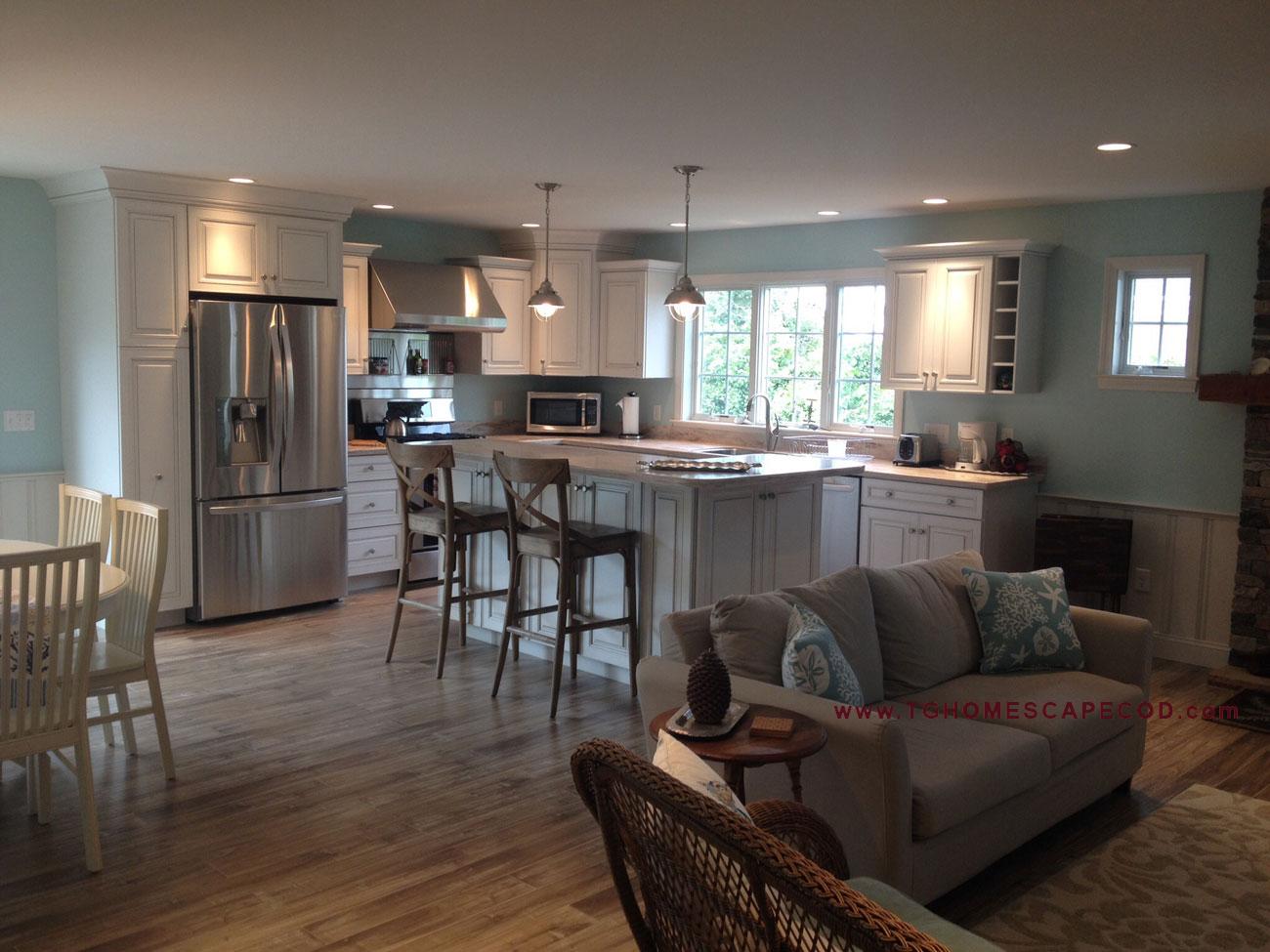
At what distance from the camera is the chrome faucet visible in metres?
7.30

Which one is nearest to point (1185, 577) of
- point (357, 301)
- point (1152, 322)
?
point (1152, 322)

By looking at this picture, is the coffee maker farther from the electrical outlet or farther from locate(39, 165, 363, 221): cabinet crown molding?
the electrical outlet

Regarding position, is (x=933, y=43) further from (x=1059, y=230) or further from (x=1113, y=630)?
(x=1059, y=230)

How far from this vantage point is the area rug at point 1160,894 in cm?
296

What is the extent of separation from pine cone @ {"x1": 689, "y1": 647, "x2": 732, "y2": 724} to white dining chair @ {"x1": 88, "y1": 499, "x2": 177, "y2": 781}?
1890 mm

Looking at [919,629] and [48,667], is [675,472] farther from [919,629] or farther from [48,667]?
[48,667]

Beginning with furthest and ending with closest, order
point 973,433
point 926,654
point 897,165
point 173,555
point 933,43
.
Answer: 1. point 973,433
2. point 173,555
3. point 897,165
4. point 926,654
5. point 933,43

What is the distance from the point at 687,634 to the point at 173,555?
3697 mm

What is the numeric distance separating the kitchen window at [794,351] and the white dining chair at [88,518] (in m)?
4.53

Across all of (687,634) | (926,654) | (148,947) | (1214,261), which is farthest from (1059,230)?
(148,947)

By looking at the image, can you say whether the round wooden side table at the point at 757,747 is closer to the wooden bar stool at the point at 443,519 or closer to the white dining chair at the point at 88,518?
the white dining chair at the point at 88,518

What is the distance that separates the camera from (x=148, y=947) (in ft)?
9.21

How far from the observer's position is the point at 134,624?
12.6ft

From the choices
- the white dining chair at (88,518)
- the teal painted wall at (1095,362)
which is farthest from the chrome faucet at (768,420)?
the white dining chair at (88,518)
